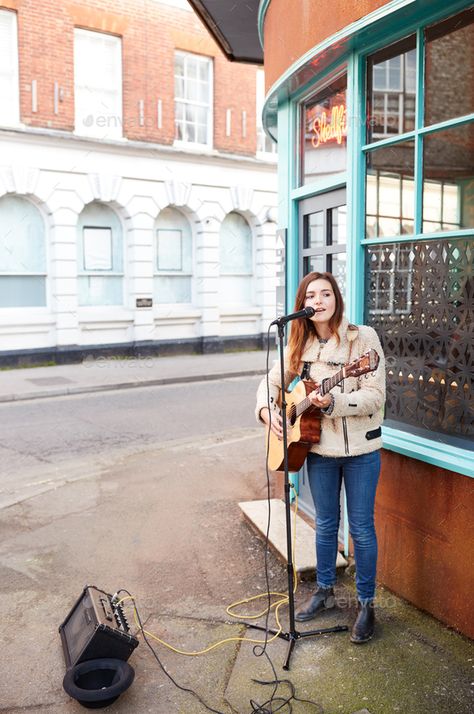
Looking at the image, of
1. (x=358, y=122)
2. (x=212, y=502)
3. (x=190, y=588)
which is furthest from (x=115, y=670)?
(x=358, y=122)

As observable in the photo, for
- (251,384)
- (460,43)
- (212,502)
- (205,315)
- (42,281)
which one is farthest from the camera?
(205,315)

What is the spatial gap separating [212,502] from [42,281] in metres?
11.2

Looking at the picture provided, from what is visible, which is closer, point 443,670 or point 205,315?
point 443,670

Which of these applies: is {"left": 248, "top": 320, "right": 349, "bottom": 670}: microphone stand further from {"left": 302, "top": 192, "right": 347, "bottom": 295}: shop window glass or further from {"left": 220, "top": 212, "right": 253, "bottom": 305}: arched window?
{"left": 220, "top": 212, "right": 253, "bottom": 305}: arched window

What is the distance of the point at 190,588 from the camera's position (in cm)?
457

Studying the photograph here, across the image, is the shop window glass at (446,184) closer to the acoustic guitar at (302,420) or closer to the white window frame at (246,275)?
the acoustic guitar at (302,420)

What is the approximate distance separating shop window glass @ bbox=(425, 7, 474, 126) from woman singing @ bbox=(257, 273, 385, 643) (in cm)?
119

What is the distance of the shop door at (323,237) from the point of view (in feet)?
16.3

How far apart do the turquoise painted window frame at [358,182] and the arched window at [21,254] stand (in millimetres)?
11338

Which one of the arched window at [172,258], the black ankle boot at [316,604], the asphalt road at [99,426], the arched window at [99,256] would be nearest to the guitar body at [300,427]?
the black ankle boot at [316,604]

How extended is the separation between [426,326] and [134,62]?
15.1m

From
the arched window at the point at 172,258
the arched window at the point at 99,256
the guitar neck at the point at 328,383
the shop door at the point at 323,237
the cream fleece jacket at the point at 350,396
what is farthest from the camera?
the arched window at the point at 172,258

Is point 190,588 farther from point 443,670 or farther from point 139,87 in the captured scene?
point 139,87

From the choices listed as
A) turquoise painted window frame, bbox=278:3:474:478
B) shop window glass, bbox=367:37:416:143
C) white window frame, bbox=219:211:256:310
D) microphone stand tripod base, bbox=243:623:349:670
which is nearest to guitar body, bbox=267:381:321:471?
turquoise painted window frame, bbox=278:3:474:478
